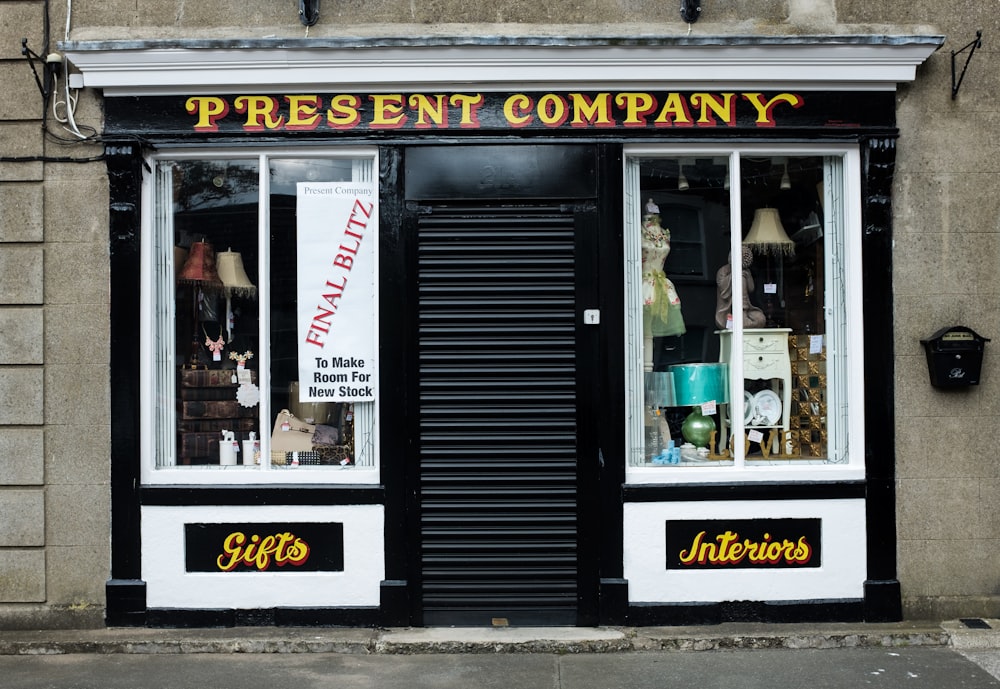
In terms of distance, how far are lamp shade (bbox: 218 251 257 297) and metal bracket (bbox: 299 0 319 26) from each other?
5.69 feet

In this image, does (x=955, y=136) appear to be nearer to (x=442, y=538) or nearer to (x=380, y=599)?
(x=442, y=538)

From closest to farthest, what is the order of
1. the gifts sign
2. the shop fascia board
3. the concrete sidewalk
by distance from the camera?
the concrete sidewalk < the shop fascia board < the gifts sign

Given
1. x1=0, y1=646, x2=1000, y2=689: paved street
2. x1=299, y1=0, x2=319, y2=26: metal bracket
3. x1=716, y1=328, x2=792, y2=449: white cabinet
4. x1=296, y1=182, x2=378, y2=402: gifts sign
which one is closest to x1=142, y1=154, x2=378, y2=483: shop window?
x1=296, y1=182, x2=378, y2=402: gifts sign

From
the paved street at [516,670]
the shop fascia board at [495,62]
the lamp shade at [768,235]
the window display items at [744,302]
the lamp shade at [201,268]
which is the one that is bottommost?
the paved street at [516,670]

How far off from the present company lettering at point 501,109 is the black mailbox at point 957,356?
76.3 inches

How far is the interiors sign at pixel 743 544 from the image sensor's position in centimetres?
626

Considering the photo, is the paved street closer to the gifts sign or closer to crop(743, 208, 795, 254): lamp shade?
the gifts sign

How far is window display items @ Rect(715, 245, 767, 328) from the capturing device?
6602 mm

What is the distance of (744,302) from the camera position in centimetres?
663

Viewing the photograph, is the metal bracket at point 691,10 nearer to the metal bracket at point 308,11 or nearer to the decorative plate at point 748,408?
the metal bracket at point 308,11

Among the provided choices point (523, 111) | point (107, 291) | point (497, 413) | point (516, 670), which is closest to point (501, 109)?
point (523, 111)

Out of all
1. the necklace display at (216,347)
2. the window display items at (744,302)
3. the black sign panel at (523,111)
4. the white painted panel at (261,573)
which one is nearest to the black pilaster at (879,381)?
the black sign panel at (523,111)

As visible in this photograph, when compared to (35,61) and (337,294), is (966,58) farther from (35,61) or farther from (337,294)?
(35,61)

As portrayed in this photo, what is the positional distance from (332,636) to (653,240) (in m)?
3.63
